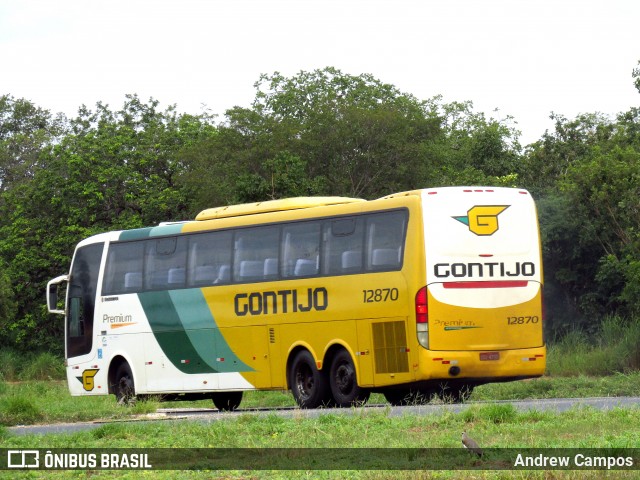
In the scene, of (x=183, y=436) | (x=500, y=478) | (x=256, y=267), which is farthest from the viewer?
(x=256, y=267)

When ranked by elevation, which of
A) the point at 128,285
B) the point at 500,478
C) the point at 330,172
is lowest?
the point at 500,478

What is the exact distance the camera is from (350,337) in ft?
68.1

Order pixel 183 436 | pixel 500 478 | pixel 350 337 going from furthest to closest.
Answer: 1. pixel 350 337
2. pixel 183 436
3. pixel 500 478

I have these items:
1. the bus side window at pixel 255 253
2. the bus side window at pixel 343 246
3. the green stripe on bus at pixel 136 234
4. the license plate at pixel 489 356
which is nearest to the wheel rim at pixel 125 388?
the green stripe on bus at pixel 136 234

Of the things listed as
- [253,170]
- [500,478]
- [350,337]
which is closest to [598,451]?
[500,478]

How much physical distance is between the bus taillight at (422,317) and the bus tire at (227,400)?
263 inches

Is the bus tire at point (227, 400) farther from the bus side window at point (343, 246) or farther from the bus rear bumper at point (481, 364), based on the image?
the bus rear bumper at point (481, 364)

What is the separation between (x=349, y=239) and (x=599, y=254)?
52.3 feet

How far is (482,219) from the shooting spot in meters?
20.4

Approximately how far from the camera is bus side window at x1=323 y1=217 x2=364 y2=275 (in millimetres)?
20734

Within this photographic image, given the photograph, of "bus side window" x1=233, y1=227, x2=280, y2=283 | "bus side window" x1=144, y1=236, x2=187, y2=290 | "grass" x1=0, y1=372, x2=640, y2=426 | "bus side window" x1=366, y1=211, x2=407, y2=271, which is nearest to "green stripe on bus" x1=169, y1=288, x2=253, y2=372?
"bus side window" x1=144, y1=236, x2=187, y2=290

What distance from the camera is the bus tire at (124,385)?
25.5m

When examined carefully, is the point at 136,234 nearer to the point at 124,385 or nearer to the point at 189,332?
the point at 189,332

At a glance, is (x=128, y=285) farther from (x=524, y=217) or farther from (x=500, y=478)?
(x=500, y=478)
